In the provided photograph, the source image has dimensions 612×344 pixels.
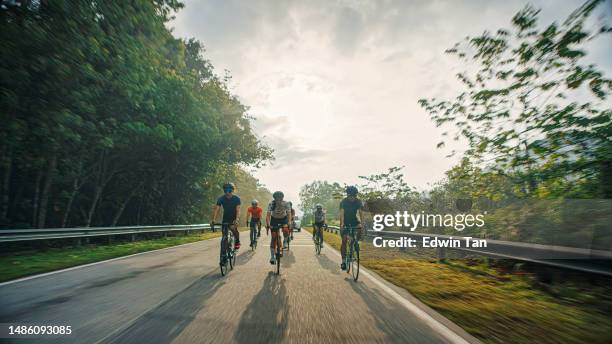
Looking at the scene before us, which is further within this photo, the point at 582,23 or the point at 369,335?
the point at 582,23

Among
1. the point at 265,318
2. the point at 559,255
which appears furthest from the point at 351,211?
the point at 265,318

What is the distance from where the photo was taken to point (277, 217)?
334 inches

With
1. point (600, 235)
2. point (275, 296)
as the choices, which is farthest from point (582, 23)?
point (275, 296)

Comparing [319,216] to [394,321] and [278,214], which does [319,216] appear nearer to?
[278,214]

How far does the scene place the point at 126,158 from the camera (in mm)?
18047

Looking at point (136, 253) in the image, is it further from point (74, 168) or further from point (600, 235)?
point (600, 235)

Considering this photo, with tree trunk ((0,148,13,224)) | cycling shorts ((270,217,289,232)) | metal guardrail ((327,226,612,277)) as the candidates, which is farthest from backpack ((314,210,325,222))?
tree trunk ((0,148,13,224))

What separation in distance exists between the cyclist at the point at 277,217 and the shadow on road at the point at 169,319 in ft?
7.84

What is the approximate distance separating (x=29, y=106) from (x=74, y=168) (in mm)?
7186

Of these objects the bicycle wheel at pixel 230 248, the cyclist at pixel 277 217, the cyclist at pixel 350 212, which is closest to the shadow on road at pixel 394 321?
the cyclist at pixel 350 212

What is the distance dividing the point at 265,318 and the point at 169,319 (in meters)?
1.25

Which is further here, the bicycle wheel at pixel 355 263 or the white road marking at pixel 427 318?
the bicycle wheel at pixel 355 263

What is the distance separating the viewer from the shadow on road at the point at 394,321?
3.70 metres

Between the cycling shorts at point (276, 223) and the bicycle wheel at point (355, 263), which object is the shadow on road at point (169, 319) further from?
the bicycle wheel at point (355, 263)
